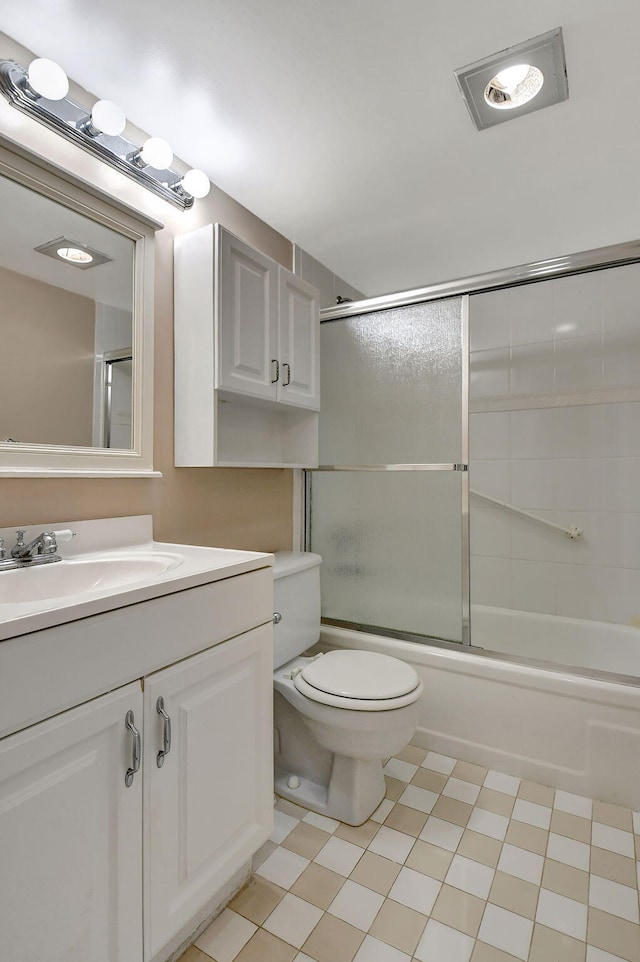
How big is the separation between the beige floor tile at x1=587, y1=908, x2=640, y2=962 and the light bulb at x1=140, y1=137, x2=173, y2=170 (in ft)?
7.68

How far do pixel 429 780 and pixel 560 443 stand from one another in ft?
5.72

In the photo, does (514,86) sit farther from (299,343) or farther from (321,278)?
(321,278)

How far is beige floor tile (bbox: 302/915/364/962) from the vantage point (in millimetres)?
1106

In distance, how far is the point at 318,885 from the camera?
1301 mm

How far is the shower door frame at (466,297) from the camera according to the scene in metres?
1.65

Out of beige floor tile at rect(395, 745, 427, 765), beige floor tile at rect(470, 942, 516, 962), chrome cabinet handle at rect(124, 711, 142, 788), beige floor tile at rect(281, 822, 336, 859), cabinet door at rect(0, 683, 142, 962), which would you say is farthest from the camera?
beige floor tile at rect(395, 745, 427, 765)

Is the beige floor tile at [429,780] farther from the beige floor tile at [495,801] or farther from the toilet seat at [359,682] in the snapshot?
the toilet seat at [359,682]

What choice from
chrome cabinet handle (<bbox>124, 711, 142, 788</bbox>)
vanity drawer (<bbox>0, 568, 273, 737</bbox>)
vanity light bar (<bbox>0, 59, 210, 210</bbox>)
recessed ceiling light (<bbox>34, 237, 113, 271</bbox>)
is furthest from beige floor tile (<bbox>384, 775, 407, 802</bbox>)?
vanity light bar (<bbox>0, 59, 210, 210</bbox>)

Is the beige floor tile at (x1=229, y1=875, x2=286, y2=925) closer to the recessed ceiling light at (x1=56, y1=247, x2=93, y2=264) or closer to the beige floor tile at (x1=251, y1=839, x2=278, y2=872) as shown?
the beige floor tile at (x1=251, y1=839, x2=278, y2=872)

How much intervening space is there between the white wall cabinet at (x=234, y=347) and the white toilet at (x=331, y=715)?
535 millimetres

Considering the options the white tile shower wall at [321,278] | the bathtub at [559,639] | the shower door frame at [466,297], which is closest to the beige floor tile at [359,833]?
the shower door frame at [466,297]

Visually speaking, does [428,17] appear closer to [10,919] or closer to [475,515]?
[10,919]

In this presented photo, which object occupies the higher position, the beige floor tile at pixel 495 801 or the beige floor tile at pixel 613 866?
the beige floor tile at pixel 613 866

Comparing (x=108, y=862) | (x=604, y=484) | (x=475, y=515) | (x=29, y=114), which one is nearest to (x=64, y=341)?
(x=29, y=114)
